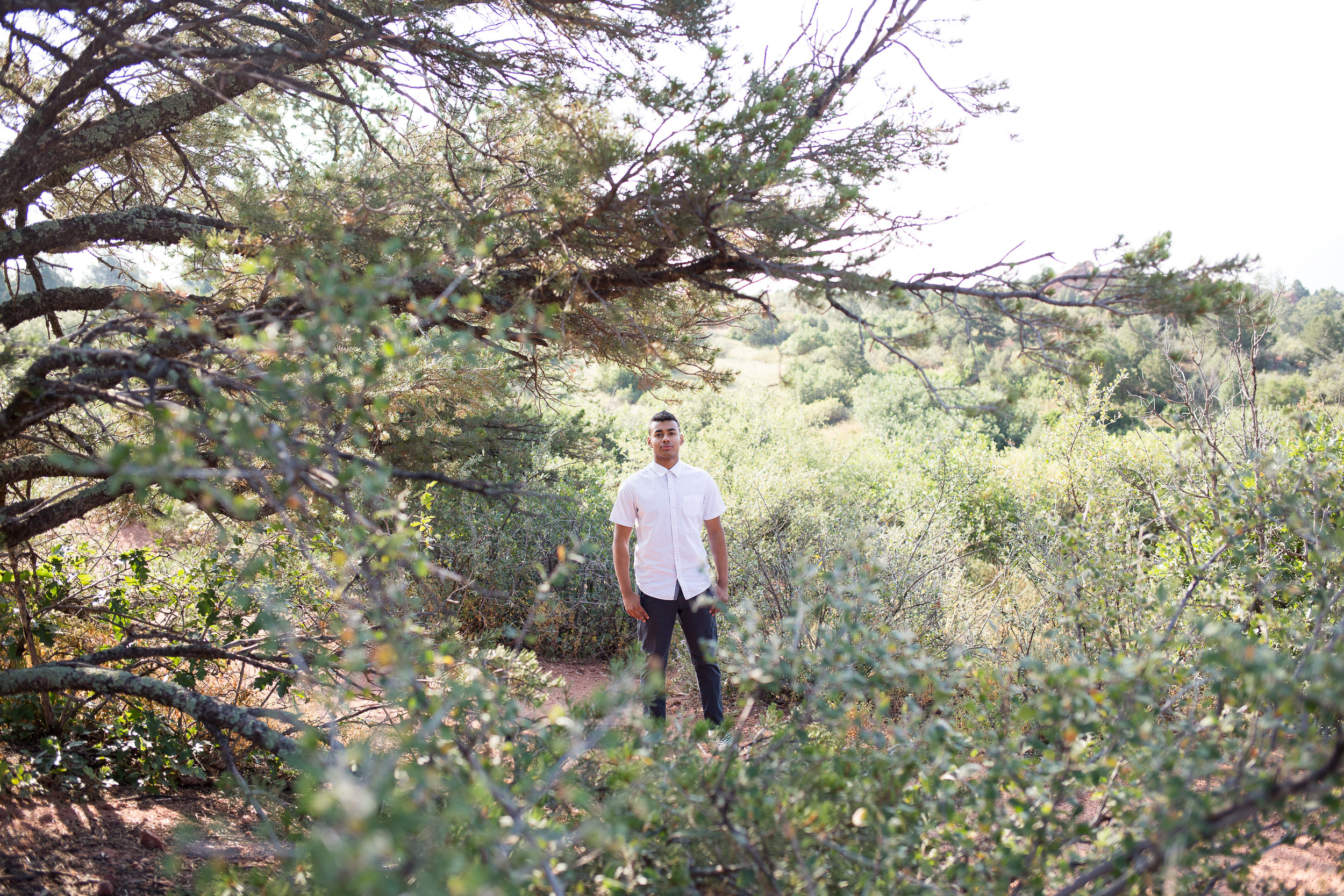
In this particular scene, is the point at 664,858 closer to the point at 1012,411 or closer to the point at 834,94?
the point at 1012,411

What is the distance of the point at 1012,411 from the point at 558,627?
5.35 meters

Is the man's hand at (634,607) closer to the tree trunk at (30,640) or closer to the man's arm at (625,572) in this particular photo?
the man's arm at (625,572)

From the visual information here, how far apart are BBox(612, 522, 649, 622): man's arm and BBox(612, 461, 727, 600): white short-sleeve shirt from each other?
0.19 ft

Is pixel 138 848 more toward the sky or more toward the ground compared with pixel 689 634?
more toward the ground

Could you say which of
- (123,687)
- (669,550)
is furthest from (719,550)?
(123,687)

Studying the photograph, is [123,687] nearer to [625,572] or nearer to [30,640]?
[30,640]

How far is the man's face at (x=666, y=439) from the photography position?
4.18 m

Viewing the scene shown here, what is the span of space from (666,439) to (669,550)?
0.60 metres

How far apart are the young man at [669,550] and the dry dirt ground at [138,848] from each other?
105 cm

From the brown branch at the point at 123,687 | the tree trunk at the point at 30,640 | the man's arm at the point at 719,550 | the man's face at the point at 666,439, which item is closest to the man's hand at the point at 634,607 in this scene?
the man's arm at the point at 719,550

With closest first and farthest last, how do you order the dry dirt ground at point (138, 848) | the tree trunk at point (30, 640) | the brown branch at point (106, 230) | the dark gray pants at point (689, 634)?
the dry dirt ground at point (138, 848)
the tree trunk at point (30, 640)
the brown branch at point (106, 230)
the dark gray pants at point (689, 634)

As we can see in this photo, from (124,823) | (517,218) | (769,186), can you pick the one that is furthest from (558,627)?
(769,186)

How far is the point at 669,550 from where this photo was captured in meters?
4.07

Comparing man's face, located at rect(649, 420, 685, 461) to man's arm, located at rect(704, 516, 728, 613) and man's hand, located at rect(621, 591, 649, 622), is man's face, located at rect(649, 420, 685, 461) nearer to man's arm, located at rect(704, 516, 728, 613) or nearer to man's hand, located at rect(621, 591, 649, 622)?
man's arm, located at rect(704, 516, 728, 613)
